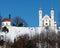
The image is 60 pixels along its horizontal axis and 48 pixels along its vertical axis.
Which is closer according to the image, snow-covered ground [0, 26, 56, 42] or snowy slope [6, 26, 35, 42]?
snow-covered ground [0, 26, 56, 42]

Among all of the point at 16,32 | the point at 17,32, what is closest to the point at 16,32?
the point at 16,32

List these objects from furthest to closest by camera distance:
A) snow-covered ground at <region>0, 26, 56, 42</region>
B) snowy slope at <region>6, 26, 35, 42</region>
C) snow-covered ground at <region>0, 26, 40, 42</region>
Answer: snowy slope at <region>6, 26, 35, 42</region>
snow-covered ground at <region>0, 26, 40, 42</region>
snow-covered ground at <region>0, 26, 56, 42</region>

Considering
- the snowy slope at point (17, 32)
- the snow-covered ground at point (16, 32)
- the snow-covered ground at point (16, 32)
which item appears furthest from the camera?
the snowy slope at point (17, 32)

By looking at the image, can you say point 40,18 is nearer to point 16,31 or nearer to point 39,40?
point 16,31

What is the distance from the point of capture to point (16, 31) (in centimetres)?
4222

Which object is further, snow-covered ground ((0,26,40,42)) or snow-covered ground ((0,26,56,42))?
snow-covered ground ((0,26,40,42))

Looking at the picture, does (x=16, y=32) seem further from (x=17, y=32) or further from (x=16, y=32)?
(x=17, y=32)

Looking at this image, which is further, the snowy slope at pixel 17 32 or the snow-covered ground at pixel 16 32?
the snowy slope at pixel 17 32

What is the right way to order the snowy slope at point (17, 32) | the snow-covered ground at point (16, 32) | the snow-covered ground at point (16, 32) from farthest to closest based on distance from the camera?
the snowy slope at point (17, 32) → the snow-covered ground at point (16, 32) → the snow-covered ground at point (16, 32)

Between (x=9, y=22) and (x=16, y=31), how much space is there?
66.1 ft

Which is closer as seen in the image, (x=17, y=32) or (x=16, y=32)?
(x=16, y=32)

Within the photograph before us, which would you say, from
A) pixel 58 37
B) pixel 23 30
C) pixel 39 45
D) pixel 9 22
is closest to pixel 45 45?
pixel 39 45

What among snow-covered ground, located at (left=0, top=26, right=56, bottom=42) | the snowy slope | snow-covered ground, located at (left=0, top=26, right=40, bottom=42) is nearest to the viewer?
snow-covered ground, located at (left=0, top=26, right=56, bottom=42)

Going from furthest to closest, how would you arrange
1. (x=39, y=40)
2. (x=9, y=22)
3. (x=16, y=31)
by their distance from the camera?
(x=9, y=22) → (x=16, y=31) → (x=39, y=40)
